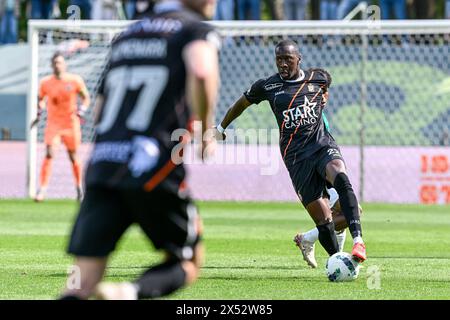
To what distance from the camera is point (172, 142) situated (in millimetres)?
5527

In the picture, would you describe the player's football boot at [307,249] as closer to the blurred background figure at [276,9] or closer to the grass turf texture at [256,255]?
the grass turf texture at [256,255]

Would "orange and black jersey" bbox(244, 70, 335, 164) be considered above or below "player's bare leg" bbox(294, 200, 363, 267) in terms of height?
above

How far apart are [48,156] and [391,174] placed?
612cm

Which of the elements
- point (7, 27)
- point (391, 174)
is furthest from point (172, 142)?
point (7, 27)

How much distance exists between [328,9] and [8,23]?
8082 mm

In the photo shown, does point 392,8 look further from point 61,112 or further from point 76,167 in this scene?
point 76,167

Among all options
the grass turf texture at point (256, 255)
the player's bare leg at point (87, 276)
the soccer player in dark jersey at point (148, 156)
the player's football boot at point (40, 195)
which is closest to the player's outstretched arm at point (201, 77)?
the soccer player in dark jersey at point (148, 156)

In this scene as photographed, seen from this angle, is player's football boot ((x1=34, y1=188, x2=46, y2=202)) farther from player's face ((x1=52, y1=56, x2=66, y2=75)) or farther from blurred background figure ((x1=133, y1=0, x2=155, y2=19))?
blurred background figure ((x1=133, y1=0, x2=155, y2=19))

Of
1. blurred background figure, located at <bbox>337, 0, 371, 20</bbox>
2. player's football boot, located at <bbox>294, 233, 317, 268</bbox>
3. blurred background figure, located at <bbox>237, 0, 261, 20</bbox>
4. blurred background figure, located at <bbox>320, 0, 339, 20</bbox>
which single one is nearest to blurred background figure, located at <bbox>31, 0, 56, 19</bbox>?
blurred background figure, located at <bbox>237, 0, 261, 20</bbox>

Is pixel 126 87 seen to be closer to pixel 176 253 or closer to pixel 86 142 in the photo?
pixel 176 253

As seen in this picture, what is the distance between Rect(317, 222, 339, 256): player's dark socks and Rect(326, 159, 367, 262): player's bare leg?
24cm

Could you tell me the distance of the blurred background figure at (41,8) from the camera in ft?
94.5

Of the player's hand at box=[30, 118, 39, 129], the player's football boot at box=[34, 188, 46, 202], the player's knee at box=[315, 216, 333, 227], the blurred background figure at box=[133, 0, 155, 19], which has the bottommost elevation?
the player's football boot at box=[34, 188, 46, 202]

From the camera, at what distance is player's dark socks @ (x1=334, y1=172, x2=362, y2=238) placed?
10.1 meters
